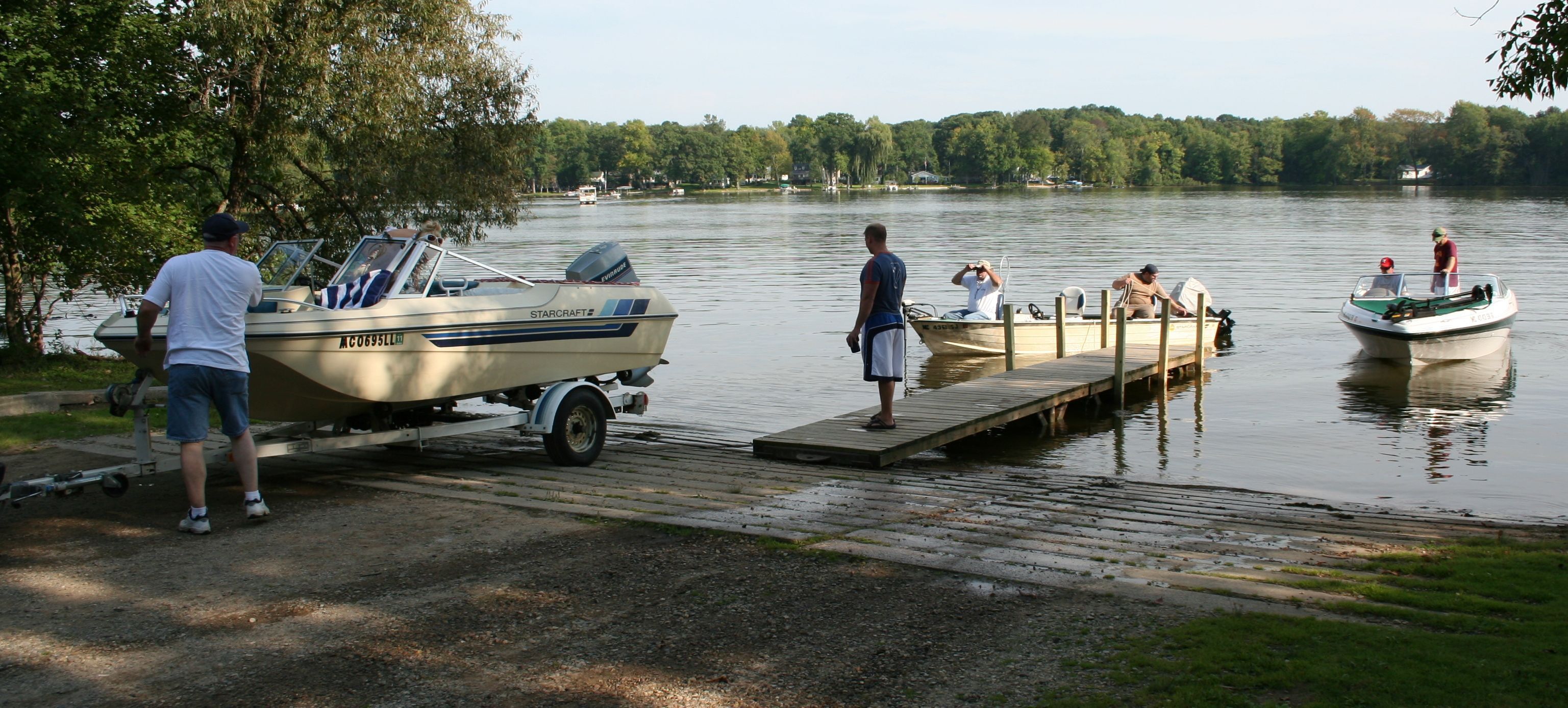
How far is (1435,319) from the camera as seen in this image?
67.0 ft

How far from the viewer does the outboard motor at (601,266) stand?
1010 centimetres

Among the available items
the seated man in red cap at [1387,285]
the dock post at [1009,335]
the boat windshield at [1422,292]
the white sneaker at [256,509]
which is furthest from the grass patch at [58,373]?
the seated man in red cap at [1387,285]

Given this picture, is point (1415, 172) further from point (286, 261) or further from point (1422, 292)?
point (286, 261)

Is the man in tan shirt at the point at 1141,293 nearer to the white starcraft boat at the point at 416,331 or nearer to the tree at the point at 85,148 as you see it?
the white starcraft boat at the point at 416,331

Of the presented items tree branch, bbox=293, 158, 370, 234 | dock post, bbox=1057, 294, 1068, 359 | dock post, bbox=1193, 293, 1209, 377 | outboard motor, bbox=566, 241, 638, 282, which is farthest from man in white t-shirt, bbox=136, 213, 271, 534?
dock post, bbox=1193, 293, 1209, 377

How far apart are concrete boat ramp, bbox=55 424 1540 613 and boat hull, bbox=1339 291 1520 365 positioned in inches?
454

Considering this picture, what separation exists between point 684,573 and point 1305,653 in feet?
9.68

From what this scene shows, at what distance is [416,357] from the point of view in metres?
8.55

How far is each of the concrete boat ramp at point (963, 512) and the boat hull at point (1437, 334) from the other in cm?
1154

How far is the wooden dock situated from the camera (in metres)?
10.2

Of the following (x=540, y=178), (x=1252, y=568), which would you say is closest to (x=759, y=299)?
(x=1252, y=568)

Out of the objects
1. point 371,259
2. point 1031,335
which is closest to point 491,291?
point 371,259

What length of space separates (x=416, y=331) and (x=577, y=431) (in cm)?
173

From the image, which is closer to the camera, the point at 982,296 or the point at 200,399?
the point at 200,399
